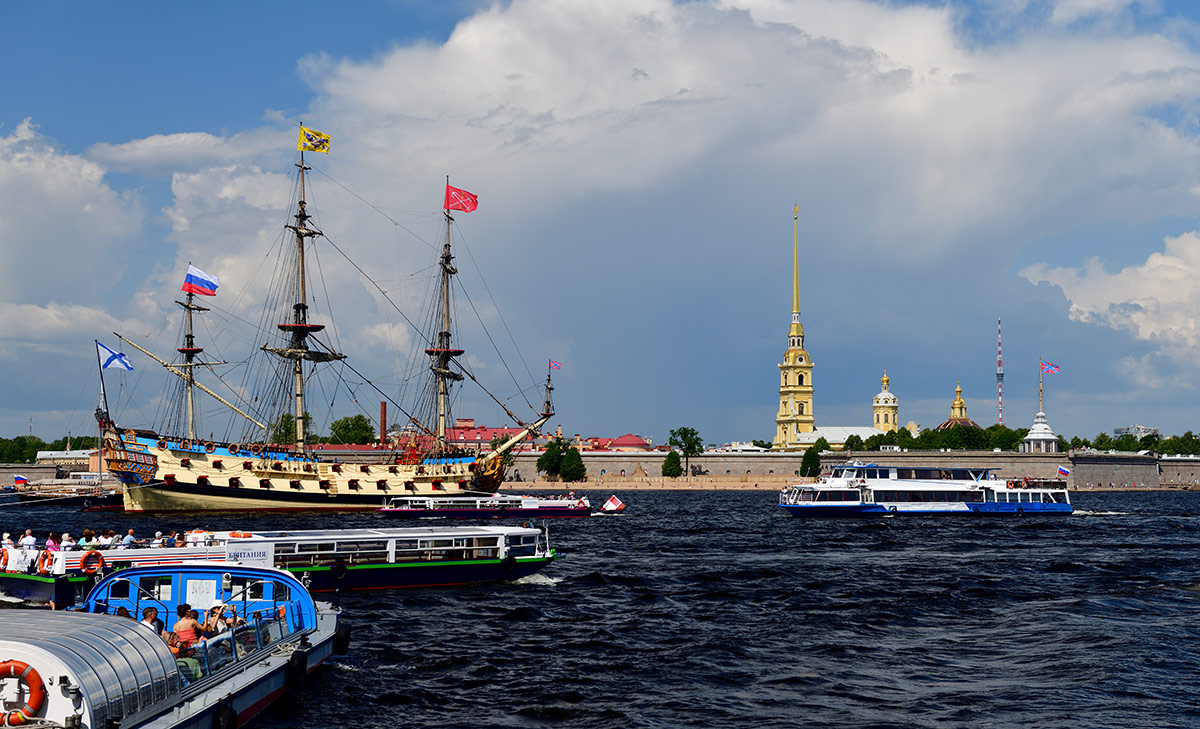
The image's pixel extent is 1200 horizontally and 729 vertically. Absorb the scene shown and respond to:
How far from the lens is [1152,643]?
30.2 metres

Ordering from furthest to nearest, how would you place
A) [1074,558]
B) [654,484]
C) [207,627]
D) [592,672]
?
[654,484] → [1074,558] → [592,672] → [207,627]

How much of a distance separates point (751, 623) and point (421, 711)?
13938mm

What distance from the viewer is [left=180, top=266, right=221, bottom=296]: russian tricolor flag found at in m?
89.2

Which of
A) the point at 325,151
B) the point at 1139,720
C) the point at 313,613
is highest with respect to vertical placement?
the point at 325,151

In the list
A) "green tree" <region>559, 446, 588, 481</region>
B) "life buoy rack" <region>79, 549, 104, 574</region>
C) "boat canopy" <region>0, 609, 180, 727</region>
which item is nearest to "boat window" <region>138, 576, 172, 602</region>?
"boat canopy" <region>0, 609, 180, 727</region>

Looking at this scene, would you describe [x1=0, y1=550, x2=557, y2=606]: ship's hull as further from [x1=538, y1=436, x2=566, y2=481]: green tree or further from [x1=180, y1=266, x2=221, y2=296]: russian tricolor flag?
[x1=538, y1=436, x2=566, y2=481]: green tree

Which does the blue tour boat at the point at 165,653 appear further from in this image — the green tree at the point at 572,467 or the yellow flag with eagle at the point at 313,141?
the green tree at the point at 572,467

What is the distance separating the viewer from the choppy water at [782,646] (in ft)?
74.7

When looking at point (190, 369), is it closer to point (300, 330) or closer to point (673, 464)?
point (300, 330)

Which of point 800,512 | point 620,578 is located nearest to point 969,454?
point 800,512

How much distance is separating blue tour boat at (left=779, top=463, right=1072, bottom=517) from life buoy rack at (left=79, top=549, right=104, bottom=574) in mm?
68338

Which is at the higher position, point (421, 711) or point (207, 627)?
point (207, 627)

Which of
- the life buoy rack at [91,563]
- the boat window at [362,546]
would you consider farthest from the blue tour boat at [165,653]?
the boat window at [362,546]

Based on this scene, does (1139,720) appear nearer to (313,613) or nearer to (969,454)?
(313,613)
